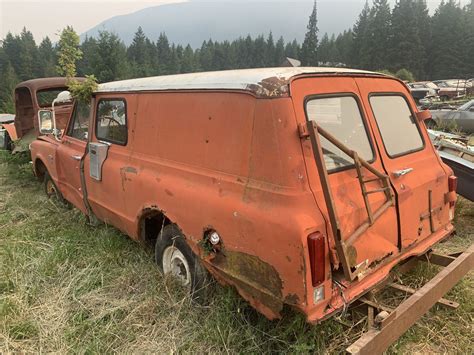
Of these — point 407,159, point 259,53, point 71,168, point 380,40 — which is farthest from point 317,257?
point 259,53

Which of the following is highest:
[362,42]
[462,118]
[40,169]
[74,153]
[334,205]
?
[362,42]

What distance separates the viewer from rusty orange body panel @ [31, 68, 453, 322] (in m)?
2.36

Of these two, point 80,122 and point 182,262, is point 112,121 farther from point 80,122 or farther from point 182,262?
point 182,262

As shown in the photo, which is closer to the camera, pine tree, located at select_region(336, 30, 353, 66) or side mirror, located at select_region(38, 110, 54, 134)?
side mirror, located at select_region(38, 110, 54, 134)

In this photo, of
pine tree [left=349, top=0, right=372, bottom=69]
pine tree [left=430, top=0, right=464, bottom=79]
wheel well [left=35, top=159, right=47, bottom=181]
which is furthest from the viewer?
pine tree [left=349, top=0, right=372, bottom=69]

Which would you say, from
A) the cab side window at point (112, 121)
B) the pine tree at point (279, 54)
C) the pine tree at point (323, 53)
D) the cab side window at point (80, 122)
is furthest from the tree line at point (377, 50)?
the cab side window at point (112, 121)

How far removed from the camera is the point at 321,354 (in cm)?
271

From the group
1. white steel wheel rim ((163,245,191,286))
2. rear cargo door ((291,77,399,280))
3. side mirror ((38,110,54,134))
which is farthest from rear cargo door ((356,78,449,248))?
side mirror ((38,110,54,134))

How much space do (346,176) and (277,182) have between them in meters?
0.55

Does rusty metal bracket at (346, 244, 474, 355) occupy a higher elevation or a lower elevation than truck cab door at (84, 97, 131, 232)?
lower

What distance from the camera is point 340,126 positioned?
2.85 metres

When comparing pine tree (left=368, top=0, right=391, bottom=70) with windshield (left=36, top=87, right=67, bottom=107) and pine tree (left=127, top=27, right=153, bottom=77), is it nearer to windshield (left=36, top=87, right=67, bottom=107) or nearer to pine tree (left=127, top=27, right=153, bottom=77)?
pine tree (left=127, top=27, right=153, bottom=77)

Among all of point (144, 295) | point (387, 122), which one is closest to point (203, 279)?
point (144, 295)

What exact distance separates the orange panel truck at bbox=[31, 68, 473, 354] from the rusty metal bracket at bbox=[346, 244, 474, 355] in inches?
1.1
